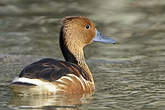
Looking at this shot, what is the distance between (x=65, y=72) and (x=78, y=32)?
4.96ft

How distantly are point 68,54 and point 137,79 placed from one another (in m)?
1.46

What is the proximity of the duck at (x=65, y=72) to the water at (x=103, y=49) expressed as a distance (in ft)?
0.61

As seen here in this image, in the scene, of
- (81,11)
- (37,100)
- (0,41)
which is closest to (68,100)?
(37,100)

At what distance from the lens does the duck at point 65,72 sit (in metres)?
8.76

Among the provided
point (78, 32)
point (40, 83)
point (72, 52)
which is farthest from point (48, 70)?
point (78, 32)

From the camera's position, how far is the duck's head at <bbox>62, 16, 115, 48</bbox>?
10195 millimetres

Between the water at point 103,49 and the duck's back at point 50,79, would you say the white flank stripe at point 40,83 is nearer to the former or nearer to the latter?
the duck's back at point 50,79

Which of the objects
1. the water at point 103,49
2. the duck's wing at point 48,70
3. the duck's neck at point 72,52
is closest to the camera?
the water at point 103,49

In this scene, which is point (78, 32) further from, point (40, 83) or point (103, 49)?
point (103, 49)

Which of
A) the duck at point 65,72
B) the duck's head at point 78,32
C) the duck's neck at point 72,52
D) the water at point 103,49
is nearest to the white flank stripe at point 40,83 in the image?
the duck at point 65,72

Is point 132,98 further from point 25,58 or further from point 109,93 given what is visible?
point 25,58

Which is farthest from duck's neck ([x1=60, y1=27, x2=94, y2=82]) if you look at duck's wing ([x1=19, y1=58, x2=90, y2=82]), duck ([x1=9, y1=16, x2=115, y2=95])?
duck's wing ([x1=19, y1=58, x2=90, y2=82])

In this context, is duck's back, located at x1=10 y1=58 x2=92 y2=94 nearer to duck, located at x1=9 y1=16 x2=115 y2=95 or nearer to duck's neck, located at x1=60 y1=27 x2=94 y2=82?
duck, located at x1=9 y1=16 x2=115 y2=95

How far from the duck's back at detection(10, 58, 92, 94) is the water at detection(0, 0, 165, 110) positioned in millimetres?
172
